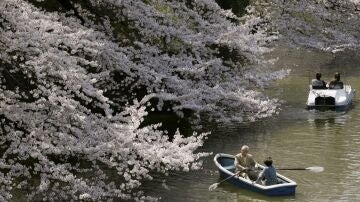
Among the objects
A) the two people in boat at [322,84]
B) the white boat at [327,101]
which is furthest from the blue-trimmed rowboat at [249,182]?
the two people in boat at [322,84]

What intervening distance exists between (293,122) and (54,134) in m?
14.7

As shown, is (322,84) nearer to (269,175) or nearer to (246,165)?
(246,165)

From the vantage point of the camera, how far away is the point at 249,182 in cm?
1585

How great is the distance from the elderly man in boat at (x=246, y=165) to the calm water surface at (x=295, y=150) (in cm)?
46

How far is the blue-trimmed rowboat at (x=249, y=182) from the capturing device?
49.9 feet

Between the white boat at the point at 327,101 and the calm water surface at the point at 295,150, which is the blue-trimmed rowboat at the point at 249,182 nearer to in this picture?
the calm water surface at the point at 295,150

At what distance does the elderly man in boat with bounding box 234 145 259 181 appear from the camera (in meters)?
16.3

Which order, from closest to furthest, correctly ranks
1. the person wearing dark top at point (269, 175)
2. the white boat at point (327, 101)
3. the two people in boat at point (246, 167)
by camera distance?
the person wearing dark top at point (269, 175) → the two people in boat at point (246, 167) → the white boat at point (327, 101)

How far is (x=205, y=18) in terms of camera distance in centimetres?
2173

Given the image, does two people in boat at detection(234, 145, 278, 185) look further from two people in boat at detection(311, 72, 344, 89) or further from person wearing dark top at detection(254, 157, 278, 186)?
two people in boat at detection(311, 72, 344, 89)

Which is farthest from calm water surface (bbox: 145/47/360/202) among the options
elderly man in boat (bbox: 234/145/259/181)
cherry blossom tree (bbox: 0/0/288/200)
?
cherry blossom tree (bbox: 0/0/288/200)

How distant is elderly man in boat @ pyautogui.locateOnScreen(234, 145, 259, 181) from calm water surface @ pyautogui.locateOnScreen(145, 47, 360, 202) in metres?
0.46

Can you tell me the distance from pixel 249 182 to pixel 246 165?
78 centimetres

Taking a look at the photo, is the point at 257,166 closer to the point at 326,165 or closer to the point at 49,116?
the point at 326,165
